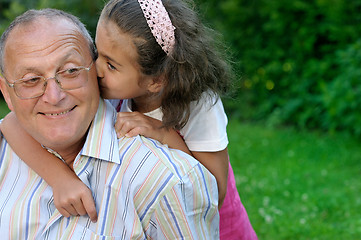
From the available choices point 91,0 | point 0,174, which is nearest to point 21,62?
point 0,174

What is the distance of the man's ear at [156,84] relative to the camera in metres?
2.63

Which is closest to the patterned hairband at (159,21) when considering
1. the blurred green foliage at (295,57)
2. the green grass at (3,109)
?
the blurred green foliage at (295,57)

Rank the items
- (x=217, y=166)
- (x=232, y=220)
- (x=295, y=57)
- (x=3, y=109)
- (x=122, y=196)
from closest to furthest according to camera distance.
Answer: (x=122, y=196) < (x=217, y=166) < (x=232, y=220) < (x=295, y=57) < (x=3, y=109)

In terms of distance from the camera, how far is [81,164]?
232 cm

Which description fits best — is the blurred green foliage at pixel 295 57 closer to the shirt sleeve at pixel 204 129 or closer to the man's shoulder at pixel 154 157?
the shirt sleeve at pixel 204 129

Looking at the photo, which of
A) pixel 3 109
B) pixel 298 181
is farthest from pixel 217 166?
pixel 3 109

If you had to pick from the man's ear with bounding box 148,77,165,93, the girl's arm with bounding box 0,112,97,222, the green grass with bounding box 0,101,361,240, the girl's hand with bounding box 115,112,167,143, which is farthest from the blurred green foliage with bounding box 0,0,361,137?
the girl's arm with bounding box 0,112,97,222

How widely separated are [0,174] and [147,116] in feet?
2.36

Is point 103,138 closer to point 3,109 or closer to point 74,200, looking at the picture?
point 74,200

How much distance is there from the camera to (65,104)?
Result: 2.26 metres

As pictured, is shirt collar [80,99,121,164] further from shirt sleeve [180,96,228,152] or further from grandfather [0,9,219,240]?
shirt sleeve [180,96,228,152]

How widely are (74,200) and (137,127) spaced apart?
0.42 meters

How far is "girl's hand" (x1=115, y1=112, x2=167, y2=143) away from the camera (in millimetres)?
2373

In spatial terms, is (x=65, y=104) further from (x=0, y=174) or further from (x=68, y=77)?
(x=0, y=174)
